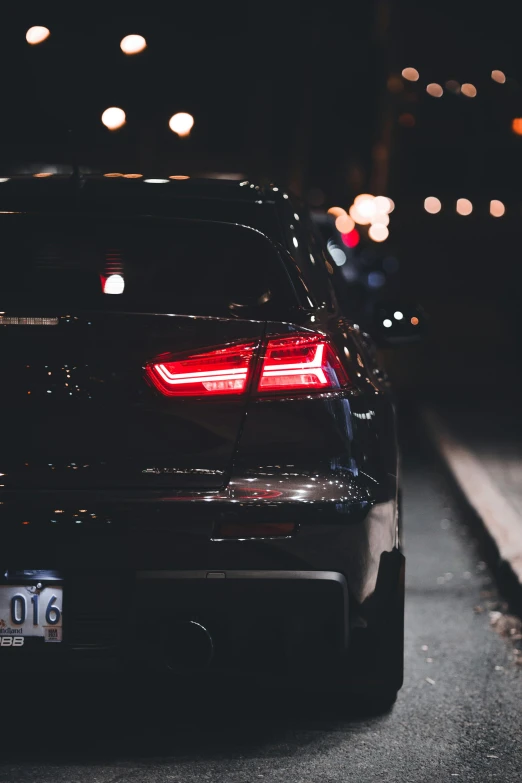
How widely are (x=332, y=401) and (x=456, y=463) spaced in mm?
5535

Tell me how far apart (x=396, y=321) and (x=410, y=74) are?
38.9 metres

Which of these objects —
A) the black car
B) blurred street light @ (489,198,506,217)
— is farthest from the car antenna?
blurred street light @ (489,198,506,217)

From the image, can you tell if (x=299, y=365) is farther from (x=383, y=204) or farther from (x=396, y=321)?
(x=383, y=204)

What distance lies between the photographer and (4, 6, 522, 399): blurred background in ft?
63.2

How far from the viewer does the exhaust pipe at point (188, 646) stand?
3.43 metres

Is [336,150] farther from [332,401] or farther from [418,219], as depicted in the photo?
[332,401]

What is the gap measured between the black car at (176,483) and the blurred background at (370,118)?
26.7 feet

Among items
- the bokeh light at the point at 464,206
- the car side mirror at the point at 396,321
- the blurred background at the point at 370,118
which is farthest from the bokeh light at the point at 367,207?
the car side mirror at the point at 396,321

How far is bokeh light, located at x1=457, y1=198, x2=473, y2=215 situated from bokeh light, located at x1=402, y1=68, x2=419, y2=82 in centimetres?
432

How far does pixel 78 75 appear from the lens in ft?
74.9

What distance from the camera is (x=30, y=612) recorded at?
3.41 meters

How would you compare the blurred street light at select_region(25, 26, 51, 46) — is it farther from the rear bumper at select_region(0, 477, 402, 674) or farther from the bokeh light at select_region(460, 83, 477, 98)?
the bokeh light at select_region(460, 83, 477, 98)

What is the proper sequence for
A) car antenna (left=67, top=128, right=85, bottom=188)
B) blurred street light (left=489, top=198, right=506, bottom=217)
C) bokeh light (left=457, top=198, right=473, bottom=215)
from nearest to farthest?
car antenna (left=67, top=128, right=85, bottom=188) → blurred street light (left=489, top=198, right=506, bottom=217) → bokeh light (left=457, top=198, right=473, bottom=215)

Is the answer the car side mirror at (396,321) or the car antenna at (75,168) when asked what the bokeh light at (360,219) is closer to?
the car side mirror at (396,321)
